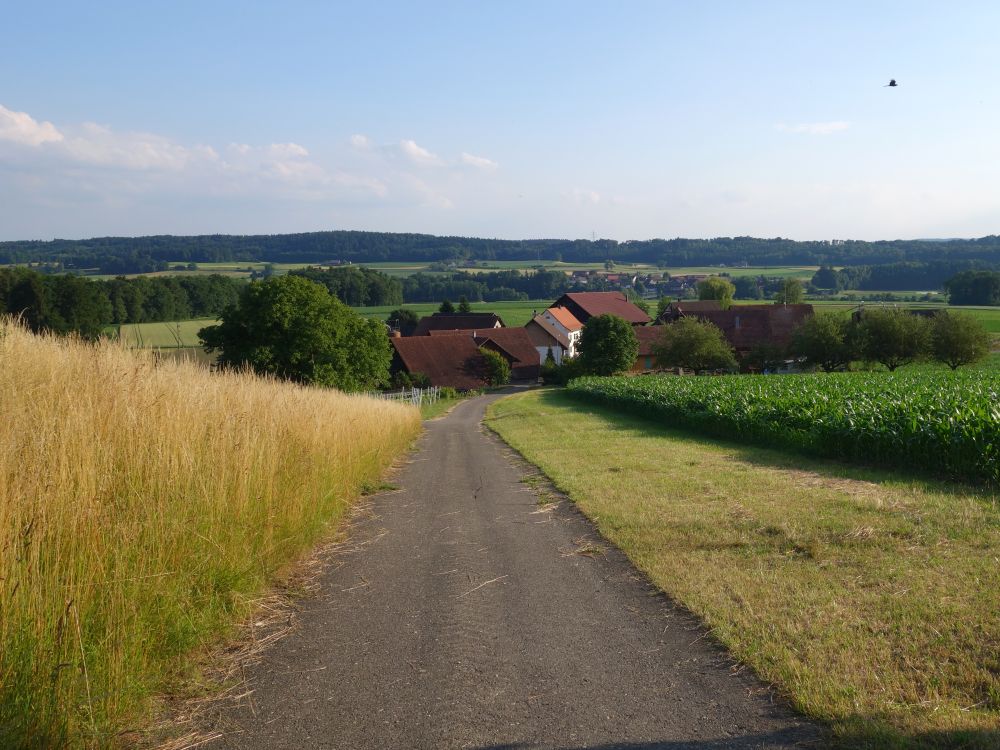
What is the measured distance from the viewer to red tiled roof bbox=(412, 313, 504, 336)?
349 ft

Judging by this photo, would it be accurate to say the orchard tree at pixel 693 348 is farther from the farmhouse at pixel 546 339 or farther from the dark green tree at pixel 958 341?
the farmhouse at pixel 546 339

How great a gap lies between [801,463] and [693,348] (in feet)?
196

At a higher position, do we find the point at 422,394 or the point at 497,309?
the point at 497,309

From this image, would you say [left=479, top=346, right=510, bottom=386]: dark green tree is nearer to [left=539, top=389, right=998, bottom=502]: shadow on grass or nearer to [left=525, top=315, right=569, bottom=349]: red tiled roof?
[left=525, top=315, right=569, bottom=349]: red tiled roof

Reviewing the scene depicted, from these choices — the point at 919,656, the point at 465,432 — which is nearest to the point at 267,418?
the point at 919,656

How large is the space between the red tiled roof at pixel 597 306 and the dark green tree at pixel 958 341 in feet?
166

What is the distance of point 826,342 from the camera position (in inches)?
2840

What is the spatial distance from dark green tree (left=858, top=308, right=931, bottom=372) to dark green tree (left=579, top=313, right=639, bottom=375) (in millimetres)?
21412

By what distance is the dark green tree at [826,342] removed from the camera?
7219cm

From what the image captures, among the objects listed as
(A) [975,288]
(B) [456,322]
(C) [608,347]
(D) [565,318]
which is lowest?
(C) [608,347]

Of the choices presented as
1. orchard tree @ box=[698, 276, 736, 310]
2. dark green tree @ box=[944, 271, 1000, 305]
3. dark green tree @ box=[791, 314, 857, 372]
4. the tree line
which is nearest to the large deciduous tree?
the tree line

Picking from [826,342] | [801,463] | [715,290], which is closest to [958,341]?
[826,342]

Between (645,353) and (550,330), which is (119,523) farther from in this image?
(550,330)

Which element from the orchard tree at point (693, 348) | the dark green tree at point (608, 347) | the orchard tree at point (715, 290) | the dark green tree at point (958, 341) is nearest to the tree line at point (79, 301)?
the dark green tree at point (608, 347)
